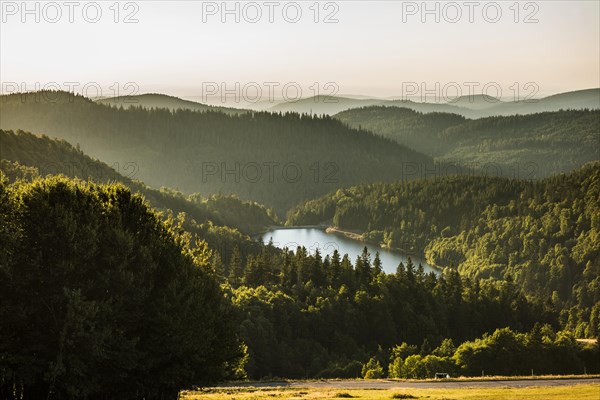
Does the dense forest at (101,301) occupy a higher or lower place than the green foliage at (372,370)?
higher

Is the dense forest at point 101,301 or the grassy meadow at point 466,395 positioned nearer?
the dense forest at point 101,301

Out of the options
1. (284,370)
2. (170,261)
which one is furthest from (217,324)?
(284,370)

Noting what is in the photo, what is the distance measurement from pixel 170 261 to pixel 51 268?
758 cm

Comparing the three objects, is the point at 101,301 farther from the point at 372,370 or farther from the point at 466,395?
the point at 372,370

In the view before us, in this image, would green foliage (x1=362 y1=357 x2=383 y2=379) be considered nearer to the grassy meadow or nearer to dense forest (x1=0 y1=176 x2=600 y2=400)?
the grassy meadow

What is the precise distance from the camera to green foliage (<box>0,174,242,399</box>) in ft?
138

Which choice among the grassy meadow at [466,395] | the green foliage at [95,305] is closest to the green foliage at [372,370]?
the grassy meadow at [466,395]

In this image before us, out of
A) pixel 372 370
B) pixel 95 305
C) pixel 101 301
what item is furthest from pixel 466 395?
pixel 372 370

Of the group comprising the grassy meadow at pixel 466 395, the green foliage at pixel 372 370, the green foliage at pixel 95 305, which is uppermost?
the green foliage at pixel 95 305

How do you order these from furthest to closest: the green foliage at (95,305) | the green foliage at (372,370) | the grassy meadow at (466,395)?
the green foliage at (372,370) < the grassy meadow at (466,395) < the green foliage at (95,305)

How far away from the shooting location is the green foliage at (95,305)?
4200cm

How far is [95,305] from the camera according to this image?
43.4 meters

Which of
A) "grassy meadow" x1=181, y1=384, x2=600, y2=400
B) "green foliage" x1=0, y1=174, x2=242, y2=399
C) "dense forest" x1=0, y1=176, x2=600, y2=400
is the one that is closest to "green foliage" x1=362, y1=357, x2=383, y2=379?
"grassy meadow" x1=181, y1=384, x2=600, y2=400

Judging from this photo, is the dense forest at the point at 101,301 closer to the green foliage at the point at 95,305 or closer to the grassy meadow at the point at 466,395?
the green foliage at the point at 95,305
